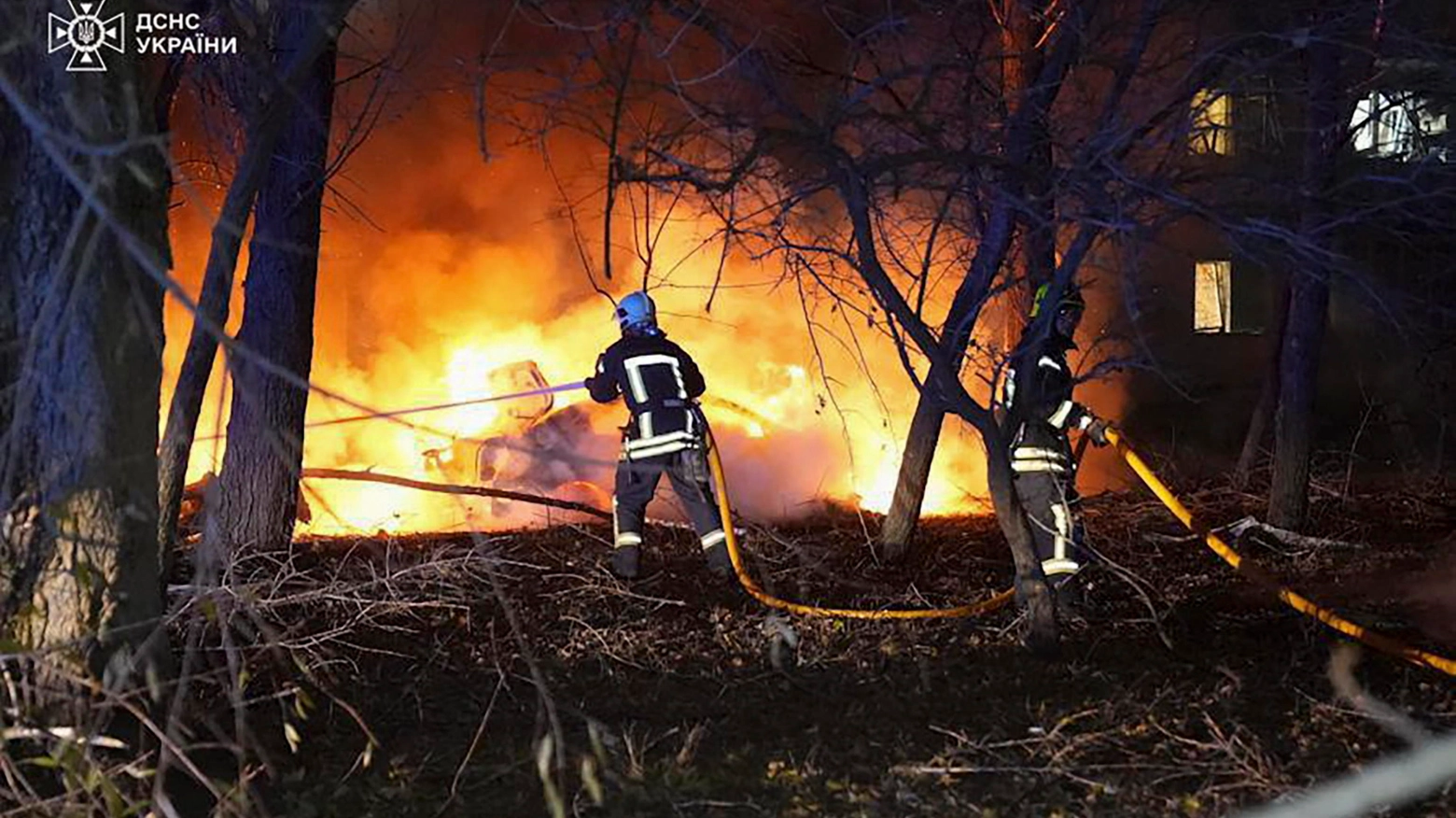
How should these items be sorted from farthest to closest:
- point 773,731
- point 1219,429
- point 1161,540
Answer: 1. point 1219,429
2. point 1161,540
3. point 773,731

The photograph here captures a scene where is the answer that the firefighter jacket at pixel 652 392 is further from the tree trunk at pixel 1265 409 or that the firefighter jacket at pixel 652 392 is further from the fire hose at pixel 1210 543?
the tree trunk at pixel 1265 409

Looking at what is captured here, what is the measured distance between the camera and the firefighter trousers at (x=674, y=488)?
303 inches

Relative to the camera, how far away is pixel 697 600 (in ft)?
23.8

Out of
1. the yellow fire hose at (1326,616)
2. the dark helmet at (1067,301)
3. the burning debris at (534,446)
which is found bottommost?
the yellow fire hose at (1326,616)

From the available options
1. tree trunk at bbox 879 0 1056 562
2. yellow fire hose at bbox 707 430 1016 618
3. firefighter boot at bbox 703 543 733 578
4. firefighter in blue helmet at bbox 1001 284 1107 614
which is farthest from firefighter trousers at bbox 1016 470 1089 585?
firefighter boot at bbox 703 543 733 578

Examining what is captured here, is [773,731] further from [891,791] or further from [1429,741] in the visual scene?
[1429,741]

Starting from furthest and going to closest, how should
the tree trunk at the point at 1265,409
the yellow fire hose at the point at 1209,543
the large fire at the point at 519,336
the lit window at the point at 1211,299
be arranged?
the lit window at the point at 1211,299 < the large fire at the point at 519,336 < the tree trunk at the point at 1265,409 < the yellow fire hose at the point at 1209,543

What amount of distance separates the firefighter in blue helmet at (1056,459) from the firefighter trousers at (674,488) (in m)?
1.84

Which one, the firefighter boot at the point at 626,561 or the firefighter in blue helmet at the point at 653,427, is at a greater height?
the firefighter in blue helmet at the point at 653,427

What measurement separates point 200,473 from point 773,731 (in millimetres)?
7591

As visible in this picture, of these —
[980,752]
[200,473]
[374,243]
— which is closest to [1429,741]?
[980,752]

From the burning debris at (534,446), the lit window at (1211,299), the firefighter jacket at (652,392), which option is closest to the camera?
the firefighter jacket at (652,392)

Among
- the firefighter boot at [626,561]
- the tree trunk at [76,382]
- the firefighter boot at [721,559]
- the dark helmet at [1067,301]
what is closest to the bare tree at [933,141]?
the dark helmet at [1067,301]

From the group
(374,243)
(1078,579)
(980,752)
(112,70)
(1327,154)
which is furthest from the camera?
(374,243)
